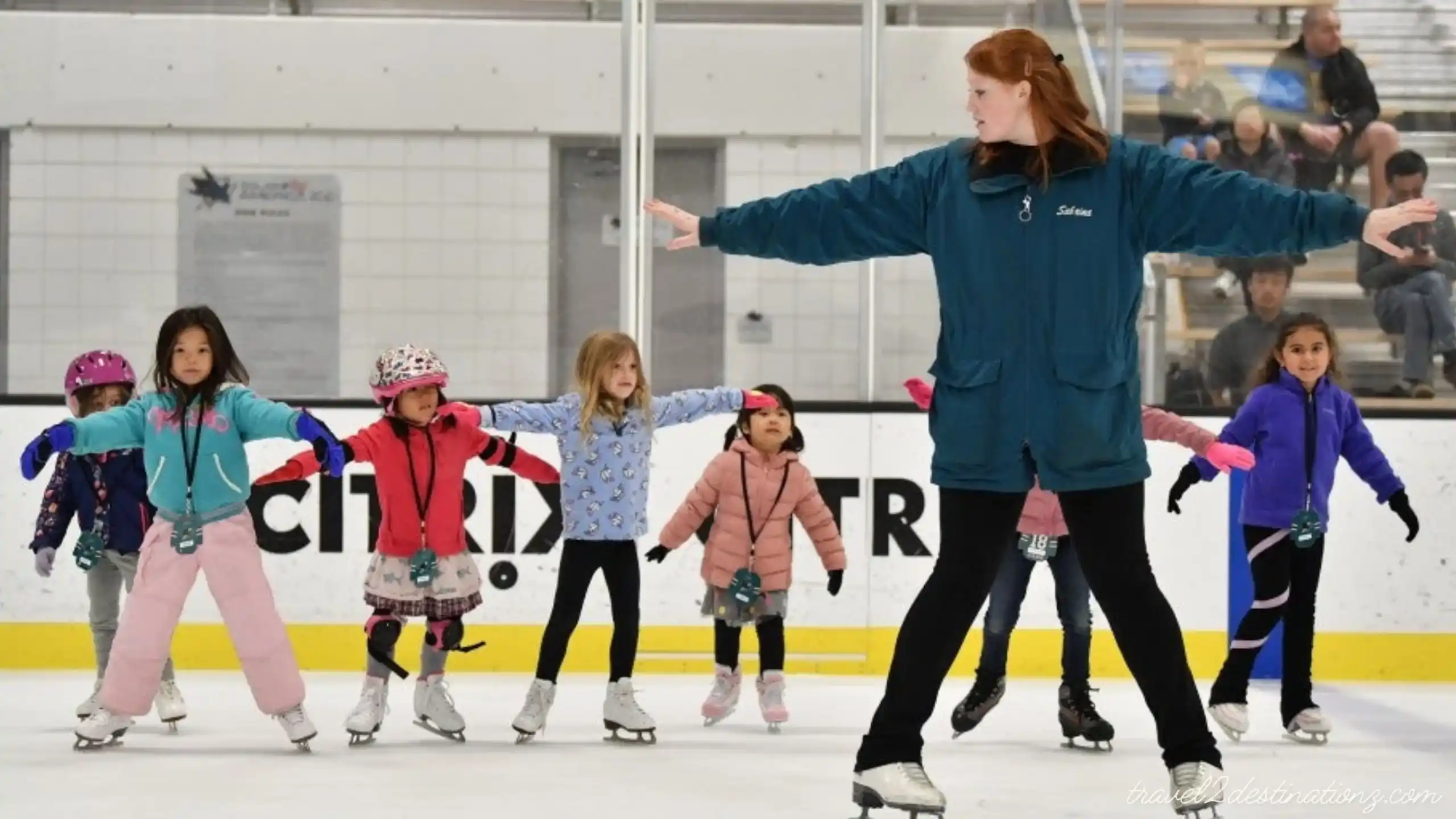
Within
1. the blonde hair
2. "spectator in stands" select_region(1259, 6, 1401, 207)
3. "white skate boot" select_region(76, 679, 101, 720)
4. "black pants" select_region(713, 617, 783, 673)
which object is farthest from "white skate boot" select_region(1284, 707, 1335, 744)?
"white skate boot" select_region(76, 679, 101, 720)

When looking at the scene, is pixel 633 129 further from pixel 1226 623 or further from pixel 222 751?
pixel 222 751

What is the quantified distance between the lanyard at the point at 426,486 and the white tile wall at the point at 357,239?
246 centimetres

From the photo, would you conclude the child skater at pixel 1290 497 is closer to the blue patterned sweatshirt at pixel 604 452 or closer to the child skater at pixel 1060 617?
the child skater at pixel 1060 617

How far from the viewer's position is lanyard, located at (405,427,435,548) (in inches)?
216

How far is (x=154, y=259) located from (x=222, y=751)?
11.1ft

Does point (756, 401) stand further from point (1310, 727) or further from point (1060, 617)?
point (1310, 727)

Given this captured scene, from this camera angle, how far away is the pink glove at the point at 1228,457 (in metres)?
4.11

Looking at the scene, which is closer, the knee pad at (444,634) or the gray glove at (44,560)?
the knee pad at (444,634)

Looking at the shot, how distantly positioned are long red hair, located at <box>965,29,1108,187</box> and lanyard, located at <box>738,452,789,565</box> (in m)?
2.42

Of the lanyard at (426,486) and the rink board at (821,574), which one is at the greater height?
the lanyard at (426,486)

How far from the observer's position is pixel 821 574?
7602mm

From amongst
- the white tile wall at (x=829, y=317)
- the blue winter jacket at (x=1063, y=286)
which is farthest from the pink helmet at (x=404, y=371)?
the white tile wall at (x=829, y=317)

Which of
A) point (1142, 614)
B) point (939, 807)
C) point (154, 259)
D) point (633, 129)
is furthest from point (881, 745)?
point (154, 259)

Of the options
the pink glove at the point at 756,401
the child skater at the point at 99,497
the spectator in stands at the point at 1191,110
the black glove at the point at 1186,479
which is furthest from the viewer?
the spectator in stands at the point at 1191,110
